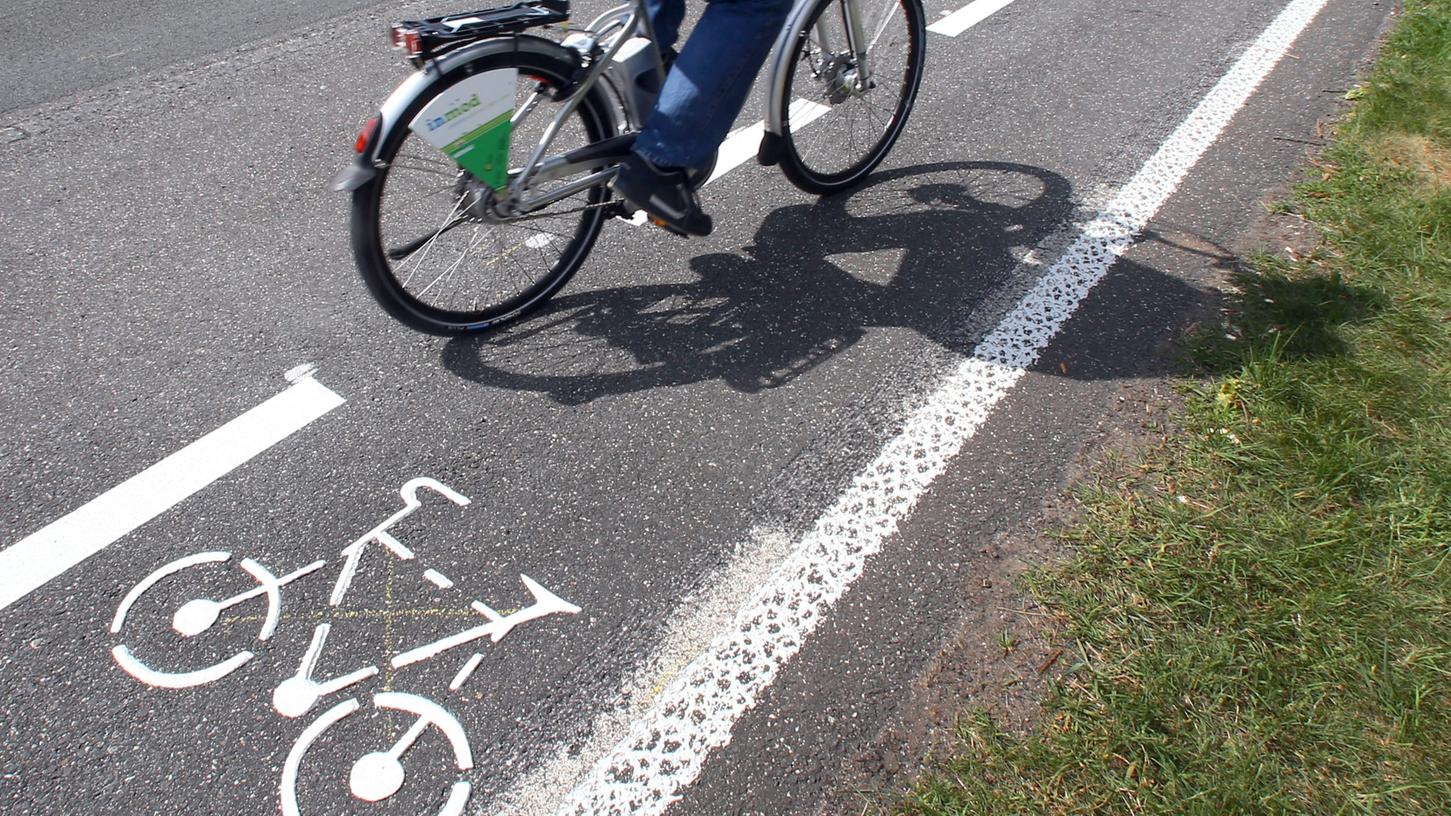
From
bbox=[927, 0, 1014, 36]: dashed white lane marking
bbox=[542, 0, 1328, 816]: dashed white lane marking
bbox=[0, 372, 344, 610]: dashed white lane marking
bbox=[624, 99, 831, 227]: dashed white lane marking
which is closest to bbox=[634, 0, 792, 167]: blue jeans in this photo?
bbox=[624, 99, 831, 227]: dashed white lane marking

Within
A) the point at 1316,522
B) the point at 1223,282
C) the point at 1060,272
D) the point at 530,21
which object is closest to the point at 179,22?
the point at 530,21

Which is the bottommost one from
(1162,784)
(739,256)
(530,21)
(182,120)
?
(1162,784)

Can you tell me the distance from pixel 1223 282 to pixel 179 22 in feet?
17.6

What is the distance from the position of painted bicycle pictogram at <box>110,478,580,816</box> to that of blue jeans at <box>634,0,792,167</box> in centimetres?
140

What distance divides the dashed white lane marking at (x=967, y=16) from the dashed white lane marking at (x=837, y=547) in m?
1.81

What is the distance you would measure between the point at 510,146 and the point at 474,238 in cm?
53

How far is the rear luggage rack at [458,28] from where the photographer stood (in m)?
2.64

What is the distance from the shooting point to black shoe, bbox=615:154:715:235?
121 inches

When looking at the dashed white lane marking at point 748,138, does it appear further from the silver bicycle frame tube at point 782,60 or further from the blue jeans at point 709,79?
the blue jeans at point 709,79

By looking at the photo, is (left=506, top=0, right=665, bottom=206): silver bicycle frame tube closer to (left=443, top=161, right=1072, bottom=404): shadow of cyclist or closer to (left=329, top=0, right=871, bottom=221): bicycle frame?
(left=329, top=0, right=871, bottom=221): bicycle frame

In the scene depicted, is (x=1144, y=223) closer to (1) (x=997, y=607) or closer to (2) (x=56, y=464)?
(1) (x=997, y=607)

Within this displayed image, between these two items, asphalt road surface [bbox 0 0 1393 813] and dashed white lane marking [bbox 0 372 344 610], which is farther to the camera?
dashed white lane marking [bbox 0 372 344 610]

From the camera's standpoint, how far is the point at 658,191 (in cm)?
310

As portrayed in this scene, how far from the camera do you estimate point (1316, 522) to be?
245cm
